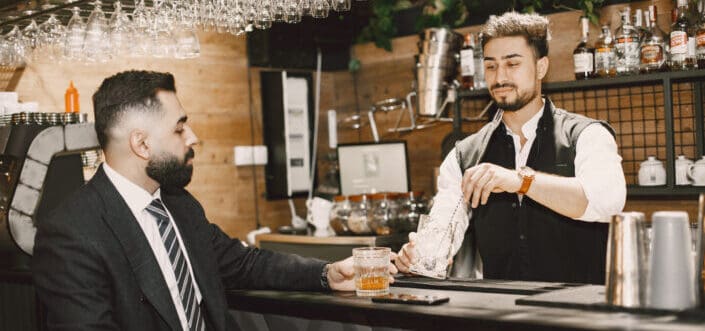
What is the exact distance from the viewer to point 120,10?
3.24 m

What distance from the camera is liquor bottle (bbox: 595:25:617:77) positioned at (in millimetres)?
3592

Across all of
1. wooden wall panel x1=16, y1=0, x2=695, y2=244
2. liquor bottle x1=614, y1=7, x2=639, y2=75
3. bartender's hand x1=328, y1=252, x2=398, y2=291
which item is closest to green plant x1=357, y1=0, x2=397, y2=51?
wooden wall panel x1=16, y1=0, x2=695, y2=244

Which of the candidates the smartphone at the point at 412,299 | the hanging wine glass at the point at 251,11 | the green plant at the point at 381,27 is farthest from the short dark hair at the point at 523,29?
the green plant at the point at 381,27

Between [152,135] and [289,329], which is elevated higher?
[152,135]

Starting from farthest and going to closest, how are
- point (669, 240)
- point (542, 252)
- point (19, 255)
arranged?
point (19, 255)
point (542, 252)
point (669, 240)

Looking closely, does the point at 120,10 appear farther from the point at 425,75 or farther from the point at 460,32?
the point at 460,32

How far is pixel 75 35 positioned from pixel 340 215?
1709 millimetres

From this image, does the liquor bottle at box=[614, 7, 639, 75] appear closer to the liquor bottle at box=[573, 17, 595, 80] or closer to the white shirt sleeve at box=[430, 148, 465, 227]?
the liquor bottle at box=[573, 17, 595, 80]

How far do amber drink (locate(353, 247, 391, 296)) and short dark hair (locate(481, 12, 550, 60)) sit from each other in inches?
44.3

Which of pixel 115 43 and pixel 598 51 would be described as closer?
pixel 115 43

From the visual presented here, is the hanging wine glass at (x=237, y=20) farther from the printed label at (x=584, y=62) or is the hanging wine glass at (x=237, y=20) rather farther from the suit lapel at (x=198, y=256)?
the printed label at (x=584, y=62)

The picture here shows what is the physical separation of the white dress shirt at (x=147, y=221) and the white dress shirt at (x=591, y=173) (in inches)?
31.7

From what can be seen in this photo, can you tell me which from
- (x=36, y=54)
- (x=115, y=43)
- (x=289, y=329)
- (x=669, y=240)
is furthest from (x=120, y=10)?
(x=669, y=240)

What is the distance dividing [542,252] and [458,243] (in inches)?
11.3
